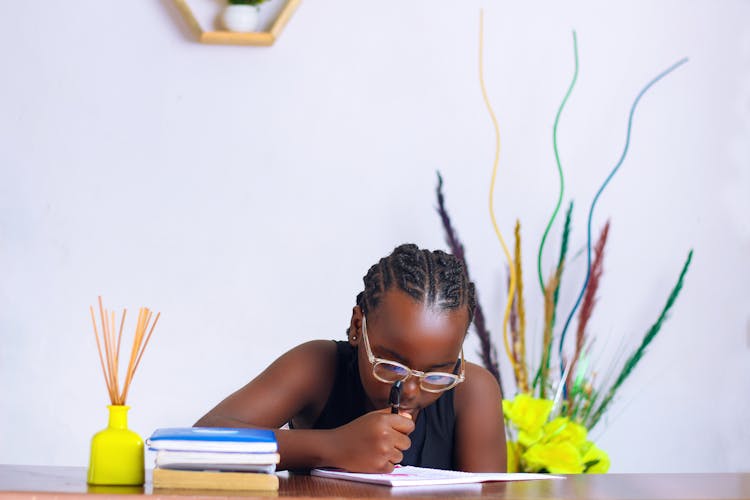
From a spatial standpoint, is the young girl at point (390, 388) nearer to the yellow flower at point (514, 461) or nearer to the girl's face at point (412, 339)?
the girl's face at point (412, 339)

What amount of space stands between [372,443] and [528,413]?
3.14ft

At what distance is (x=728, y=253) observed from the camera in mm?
3234

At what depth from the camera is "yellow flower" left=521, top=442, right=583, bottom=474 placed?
7.50ft

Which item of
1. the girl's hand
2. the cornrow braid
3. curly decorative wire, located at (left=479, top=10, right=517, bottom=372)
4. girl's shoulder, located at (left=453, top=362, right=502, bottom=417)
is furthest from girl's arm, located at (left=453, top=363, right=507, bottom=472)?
curly decorative wire, located at (left=479, top=10, right=517, bottom=372)

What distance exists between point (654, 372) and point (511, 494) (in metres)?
2.10

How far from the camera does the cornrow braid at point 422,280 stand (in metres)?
1.75

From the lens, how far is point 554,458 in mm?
2328

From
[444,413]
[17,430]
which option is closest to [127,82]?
[17,430]

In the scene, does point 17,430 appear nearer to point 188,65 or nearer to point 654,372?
point 188,65

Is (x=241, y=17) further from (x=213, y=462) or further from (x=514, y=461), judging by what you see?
(x=213, y=462)

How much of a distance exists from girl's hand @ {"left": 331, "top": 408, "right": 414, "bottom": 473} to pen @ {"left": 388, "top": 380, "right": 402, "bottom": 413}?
0.18ft

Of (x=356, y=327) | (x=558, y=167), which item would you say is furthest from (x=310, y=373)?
(x=558, y=167)

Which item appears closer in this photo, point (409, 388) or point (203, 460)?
point (203, 460)

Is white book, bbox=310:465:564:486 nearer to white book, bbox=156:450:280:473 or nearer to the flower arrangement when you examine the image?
white book, bbox=156:450:280:473
